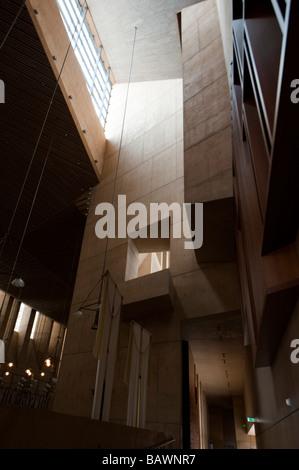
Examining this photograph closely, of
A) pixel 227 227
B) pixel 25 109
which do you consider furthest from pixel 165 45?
pixel 227 227

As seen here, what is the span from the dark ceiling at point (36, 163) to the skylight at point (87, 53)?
3102mm

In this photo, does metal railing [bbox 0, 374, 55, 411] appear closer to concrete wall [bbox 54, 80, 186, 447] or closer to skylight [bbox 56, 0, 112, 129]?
concrete wall [bbox 54, 80, 186, 447]

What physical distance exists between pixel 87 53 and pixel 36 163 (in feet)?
17.7

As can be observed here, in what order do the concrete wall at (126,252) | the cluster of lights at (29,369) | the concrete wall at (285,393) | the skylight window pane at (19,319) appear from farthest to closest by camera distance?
1. the skylight window pane at (19,319)
2. the cluster of lights at (29,369)
3. the concrete wall at (126,252)
4. the concrete wall at (285,393)

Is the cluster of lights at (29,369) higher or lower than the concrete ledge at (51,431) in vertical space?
higher

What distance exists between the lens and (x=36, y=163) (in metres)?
10.2

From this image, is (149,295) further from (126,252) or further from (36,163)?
(36,163)

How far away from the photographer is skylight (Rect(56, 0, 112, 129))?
1016cm

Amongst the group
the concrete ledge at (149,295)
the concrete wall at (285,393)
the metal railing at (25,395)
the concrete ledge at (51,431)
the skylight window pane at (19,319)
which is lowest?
the concrete ledge at (51,431)

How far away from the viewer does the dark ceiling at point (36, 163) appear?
7.45 m

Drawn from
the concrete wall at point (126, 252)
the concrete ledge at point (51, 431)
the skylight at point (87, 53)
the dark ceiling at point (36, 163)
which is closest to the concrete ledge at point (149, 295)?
the concrete wall at point (126, 252)

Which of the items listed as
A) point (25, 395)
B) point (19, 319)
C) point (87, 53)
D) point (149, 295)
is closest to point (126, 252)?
point (149, 295)

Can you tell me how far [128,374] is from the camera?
5.36 meters

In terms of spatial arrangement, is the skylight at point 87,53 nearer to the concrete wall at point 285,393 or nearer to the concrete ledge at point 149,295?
the concrete ledge at point 149,295
